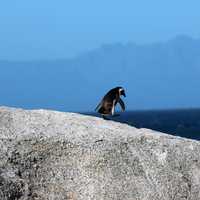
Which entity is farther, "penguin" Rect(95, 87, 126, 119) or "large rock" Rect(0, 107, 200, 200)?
"penguin" Rect(95, 87, 126, 119)

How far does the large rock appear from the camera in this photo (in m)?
14.1

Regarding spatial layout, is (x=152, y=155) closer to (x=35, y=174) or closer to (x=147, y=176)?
(x=147, y=176)

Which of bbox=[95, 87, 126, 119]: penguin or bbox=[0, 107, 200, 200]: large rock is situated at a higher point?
bbox=[95, 87, 126, 119]: penguin

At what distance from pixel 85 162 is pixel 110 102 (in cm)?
387

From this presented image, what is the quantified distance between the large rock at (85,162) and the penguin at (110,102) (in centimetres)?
235

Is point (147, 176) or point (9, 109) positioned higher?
point (9, 109)

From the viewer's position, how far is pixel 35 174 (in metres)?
14.2

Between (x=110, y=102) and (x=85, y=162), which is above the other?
(x=110, y=102)

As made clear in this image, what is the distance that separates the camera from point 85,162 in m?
14.5

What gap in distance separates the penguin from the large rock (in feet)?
7.70

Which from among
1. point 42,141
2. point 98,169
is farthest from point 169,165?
point 42,141

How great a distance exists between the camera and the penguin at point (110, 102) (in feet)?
58.9

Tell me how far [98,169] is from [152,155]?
3.79 ft

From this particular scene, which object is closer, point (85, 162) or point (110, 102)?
point (85, 162)
